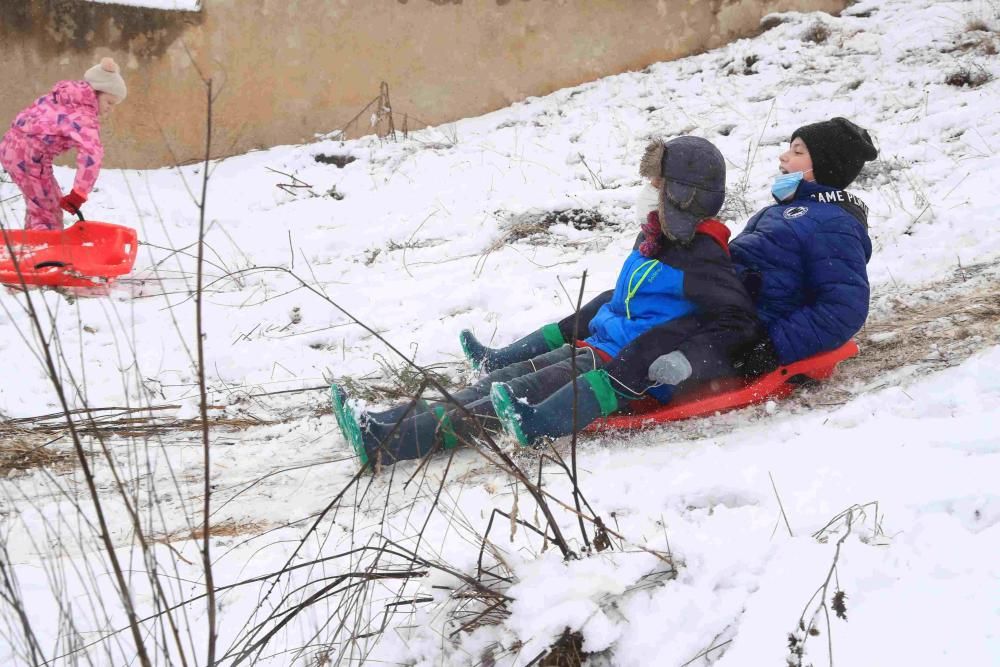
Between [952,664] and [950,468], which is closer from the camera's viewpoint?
[952,664]

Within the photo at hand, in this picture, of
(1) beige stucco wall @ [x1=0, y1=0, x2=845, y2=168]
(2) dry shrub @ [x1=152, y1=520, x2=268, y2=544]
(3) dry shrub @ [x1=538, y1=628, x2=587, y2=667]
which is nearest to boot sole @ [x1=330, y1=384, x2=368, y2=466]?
(2) dry shrub @ [x1=152, y1=520, x2=268, y2=544]

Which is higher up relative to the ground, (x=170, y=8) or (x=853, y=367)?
(x=170, y=8)

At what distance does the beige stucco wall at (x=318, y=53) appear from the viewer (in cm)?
654

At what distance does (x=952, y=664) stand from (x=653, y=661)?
524 mm

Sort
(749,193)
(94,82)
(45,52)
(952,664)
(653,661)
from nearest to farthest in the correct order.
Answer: (952,664)
(653,661)
(749,193)
(94,82)
(45,52)

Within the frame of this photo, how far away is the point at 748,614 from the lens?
66.9 inches

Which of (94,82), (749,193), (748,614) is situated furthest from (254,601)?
(94,82)

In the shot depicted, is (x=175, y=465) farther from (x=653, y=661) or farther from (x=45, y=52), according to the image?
(x=45, y=52)

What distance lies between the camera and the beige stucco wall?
21.5 ft

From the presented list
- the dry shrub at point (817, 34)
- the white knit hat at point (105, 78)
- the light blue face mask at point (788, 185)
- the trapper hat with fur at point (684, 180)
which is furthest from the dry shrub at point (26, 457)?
the dry shrub at point (817, 34)

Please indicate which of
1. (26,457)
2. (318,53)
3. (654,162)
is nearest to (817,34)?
(318,53)

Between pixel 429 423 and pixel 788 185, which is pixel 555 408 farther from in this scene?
pixel 788 185

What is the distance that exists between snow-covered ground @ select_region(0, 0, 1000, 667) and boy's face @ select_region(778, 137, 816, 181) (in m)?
0.72

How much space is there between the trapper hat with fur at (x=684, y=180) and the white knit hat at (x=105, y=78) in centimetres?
400
